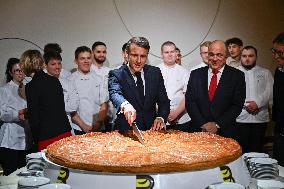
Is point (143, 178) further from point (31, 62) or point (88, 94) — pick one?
point (88, 94)

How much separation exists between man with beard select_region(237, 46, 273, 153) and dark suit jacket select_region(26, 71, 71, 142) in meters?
2.21

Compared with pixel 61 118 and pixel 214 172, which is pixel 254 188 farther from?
pixel 61 118

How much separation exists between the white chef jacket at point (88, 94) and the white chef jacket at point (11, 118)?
2.16 feet

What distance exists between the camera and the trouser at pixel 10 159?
3965 millimetres

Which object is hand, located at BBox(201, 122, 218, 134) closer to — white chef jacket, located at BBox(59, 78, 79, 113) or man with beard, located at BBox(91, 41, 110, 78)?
white chef jacket, located at BBox(59, 78, 79, 113)

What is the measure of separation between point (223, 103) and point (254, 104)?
4.40 ft

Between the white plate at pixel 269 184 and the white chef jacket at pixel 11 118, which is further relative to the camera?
the white chef jacket at pixel 11 118

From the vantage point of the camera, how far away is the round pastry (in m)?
1.98

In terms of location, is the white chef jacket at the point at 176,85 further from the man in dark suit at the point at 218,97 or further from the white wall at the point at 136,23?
the man in dark suit at the point at 218,97

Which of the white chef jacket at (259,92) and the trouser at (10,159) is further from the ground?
the white chef jacket at (259,92)

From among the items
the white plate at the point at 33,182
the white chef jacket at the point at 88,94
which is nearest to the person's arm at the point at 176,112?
the white chef jacket at the point at 88,94

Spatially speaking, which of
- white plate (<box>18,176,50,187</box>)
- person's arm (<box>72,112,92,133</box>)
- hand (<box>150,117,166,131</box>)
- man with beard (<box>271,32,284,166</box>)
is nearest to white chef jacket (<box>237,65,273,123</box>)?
man with beard (<box>271,32,284,166</box>)

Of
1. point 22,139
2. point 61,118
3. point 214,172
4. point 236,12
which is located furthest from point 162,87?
point 236,12

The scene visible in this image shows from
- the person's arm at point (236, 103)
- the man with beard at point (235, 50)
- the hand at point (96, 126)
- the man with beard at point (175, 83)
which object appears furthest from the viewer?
the man with beard at point (235, 50)
